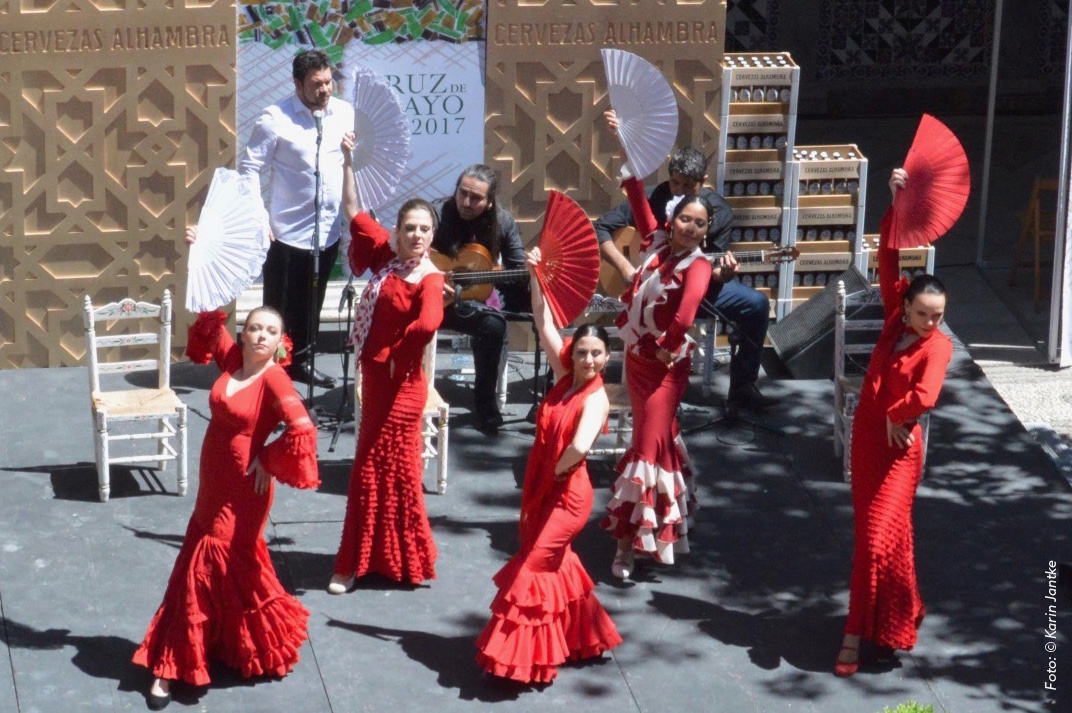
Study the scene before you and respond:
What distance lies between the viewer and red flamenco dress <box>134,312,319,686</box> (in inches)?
250

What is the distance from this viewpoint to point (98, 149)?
9445 mm

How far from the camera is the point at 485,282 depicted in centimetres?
882

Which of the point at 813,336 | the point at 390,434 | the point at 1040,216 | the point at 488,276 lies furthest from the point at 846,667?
the point at 1040,216

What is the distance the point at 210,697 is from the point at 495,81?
14.7ft

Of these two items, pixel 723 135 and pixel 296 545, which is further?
pixel 723 135

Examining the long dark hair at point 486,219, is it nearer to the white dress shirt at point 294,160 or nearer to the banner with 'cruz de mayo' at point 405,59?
the white dress shirt at point 294,160

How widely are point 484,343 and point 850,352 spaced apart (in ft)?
6.47

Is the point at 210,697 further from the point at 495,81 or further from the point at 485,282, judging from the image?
the point at 495,81

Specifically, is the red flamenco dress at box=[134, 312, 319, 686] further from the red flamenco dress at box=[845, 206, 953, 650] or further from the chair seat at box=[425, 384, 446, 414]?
the red flamenco dress at box=[845, 206, 953, 650]

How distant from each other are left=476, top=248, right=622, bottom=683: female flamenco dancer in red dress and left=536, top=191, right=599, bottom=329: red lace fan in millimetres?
274

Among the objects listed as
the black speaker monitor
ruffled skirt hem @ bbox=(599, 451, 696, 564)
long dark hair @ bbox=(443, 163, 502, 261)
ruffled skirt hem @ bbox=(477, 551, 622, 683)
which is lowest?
ruffled skirt hem @ bbox=(477, 551, 622, 683)

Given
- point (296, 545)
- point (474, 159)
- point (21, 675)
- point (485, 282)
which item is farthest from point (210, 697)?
point (474, 159)

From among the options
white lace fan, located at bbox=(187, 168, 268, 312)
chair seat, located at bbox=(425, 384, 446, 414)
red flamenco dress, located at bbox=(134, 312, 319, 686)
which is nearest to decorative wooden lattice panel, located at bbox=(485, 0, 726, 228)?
chair seat, located at bbox=(425, 384, 446, 414)

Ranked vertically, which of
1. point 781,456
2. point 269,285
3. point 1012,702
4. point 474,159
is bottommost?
point 1012,702
